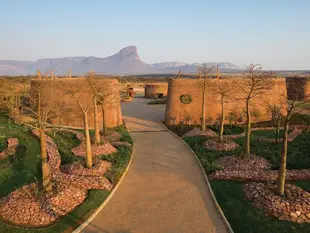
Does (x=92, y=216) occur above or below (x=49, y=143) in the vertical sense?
below

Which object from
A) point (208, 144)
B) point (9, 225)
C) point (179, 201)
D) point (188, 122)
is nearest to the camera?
point (9, 225)

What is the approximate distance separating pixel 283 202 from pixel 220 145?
812 centimetres

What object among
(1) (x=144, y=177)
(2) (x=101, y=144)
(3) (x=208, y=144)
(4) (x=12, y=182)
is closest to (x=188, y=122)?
(3) (x=208, y=144)

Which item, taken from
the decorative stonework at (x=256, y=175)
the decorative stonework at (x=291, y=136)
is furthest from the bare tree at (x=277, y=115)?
the decorative stonework at (x=256, y=175)

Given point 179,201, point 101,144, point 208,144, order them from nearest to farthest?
point 179,201 < point 101,144 < point 208,144

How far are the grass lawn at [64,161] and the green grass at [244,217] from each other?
551 cm

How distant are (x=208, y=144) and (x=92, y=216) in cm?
1128

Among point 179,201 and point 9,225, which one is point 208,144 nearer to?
point 179,201

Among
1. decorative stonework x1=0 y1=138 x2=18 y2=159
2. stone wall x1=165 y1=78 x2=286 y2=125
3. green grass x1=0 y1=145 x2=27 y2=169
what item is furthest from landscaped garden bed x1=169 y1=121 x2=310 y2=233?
decorative stonework x1=0 y1=138 x2=18 y2=159

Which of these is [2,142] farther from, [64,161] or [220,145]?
[220,145]

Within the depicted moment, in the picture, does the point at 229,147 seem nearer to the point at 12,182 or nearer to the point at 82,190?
the point at 82,190

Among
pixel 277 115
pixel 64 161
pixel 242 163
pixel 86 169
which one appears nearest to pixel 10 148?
pixel 64 161

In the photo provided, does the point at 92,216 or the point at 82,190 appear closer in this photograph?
the point at 92,216

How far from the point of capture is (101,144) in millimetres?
18188
